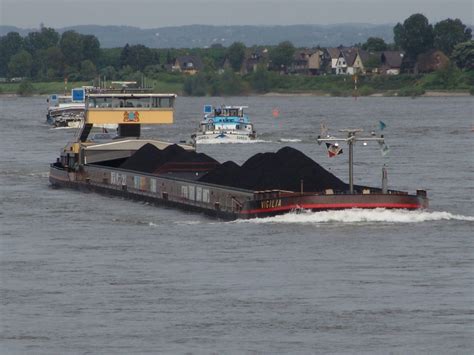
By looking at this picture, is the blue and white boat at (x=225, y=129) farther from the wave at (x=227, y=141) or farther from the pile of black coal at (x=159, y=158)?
the pile of black coal at (x=159, y=158)

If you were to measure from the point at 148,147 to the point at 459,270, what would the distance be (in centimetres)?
3177

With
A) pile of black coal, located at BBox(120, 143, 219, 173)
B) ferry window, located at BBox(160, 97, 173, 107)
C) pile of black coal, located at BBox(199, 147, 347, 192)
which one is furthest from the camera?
ferry window, located at BBox(160, 97, 173, 107)

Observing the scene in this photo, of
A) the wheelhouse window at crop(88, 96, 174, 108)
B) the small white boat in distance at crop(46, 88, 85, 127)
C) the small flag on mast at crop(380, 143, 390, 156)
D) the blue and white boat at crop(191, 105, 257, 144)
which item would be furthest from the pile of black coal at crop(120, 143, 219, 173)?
the small white boat in distance at crop(46, 88, 85, 127)

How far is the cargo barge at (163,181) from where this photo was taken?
5431 cm

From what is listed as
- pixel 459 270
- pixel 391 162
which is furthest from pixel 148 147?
pixel 459 270

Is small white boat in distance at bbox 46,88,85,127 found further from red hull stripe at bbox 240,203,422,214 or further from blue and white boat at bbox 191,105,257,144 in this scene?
red hull stripe at bbox 240,203,422,214

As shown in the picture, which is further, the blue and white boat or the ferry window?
the blue and white boat

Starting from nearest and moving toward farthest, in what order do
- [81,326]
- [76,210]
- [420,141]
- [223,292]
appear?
[81,326] → [223,292] → [76,210] → [420,141]

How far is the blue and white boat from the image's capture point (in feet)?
393

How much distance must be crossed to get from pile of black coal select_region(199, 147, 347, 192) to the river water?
232 cm

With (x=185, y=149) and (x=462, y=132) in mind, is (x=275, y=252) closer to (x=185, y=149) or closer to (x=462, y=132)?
(x=185, y=149)

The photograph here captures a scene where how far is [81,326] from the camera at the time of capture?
124ft

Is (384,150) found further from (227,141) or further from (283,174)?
(227,141)

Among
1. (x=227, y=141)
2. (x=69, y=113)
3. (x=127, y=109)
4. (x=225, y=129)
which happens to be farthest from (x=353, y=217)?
(x=69, y=113)
